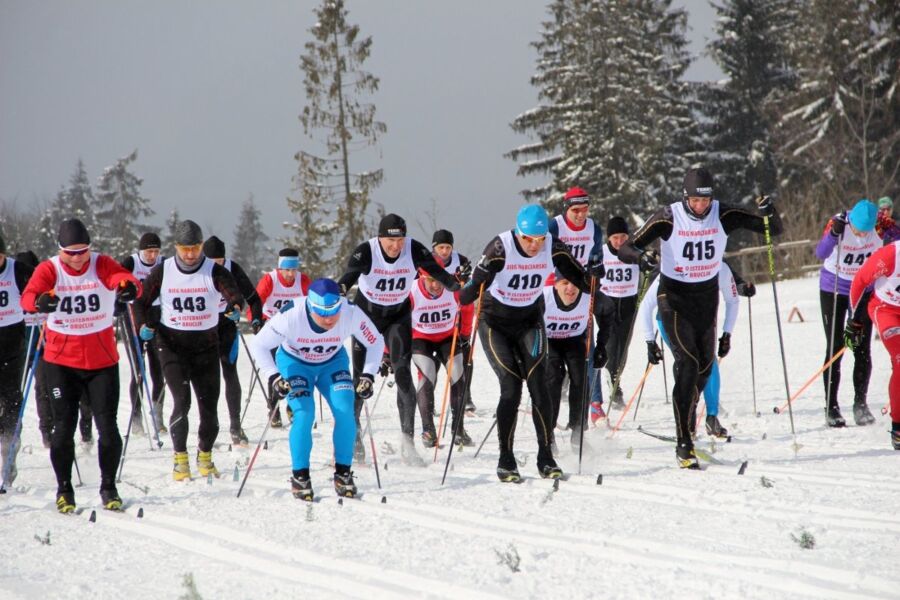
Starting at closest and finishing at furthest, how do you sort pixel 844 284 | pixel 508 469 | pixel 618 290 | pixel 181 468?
pixel 508 469 → pixel 181 468 → pixel 844 284 → pixel 618 290

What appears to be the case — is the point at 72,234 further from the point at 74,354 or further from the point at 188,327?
the point at 188,327

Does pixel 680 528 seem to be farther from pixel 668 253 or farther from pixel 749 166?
pixel 749 166

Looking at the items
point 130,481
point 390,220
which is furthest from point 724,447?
point 130,481

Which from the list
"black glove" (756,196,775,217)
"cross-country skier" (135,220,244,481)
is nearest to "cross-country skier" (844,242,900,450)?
"black glove" (756,196,775,217)

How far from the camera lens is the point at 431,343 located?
9.20m

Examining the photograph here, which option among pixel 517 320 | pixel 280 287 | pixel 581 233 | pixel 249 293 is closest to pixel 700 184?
pixel 517 320

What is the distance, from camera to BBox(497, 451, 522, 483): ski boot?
6750 millimetres

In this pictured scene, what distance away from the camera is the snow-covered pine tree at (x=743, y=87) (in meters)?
42.2

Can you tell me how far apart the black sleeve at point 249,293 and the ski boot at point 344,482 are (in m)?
2.00

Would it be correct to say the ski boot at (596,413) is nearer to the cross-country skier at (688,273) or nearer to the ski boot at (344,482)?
the cross-country skier at (688,273)

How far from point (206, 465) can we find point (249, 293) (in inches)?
65.1

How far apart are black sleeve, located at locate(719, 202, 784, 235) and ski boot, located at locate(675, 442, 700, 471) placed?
1.79 meters

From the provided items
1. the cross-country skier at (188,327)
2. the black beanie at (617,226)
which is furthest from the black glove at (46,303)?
the black beanie at (617,226)

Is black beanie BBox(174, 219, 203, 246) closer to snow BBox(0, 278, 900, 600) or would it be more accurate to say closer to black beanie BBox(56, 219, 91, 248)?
black beanie BBox(56, 219, 91, 248)
